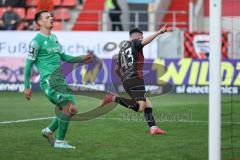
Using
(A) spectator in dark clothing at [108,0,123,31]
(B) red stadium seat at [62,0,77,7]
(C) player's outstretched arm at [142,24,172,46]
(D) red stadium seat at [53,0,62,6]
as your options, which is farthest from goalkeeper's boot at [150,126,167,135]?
(D) red stadium seat at [53,0,62,6]

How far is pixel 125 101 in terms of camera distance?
13.5 m

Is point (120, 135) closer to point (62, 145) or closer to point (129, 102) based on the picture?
point (129, 102)

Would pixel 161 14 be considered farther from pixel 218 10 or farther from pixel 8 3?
pixel 218 10

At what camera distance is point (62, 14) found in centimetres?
2830

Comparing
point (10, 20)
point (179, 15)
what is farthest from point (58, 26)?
point (179, 15)

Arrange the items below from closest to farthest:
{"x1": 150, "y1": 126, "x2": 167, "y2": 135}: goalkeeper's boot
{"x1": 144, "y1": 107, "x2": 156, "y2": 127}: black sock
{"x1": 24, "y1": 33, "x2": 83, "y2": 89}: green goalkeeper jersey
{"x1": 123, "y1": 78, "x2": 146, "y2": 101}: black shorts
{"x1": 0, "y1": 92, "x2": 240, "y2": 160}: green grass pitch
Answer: {"x1": 0, "y1": 92, "x2": 240, "y2": 160}: green grass pitch < {"x1": 24, "y1": 33, "x2": 83, "y2": 89}: green goalkeeper jersey < {"x1": 150, "y1": 126, "x2": 167, "y2": 135}: goalkeeper's boot < {"x1": 144, "y1": 107, "x2": 156, "y2": 127}: black sock < {"x1": 123, "y1": 78, "x2": 146, "y2": 101}: black shorts

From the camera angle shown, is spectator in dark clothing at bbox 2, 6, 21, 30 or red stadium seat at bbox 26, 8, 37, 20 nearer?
spectator in dark clothing at bbox 2, 6, 21, 30

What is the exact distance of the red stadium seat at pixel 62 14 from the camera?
93.6ft

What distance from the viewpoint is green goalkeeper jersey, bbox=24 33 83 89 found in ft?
36.5

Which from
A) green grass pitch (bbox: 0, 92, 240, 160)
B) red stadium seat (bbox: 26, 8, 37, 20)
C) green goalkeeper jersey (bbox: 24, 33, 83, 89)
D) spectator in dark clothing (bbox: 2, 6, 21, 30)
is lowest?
green grass pitch (bbox: 0, 92, 240, 160)

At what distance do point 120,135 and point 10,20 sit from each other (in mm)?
14720

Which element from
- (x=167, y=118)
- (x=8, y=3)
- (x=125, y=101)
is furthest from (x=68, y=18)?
(x=125, y=101)

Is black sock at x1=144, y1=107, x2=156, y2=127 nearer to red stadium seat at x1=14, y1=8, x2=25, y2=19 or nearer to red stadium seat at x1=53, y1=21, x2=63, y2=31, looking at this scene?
red stadium seat at x1=53, y1=21, x2=63, y2=31

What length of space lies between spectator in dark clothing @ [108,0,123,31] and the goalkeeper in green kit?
15848mm
